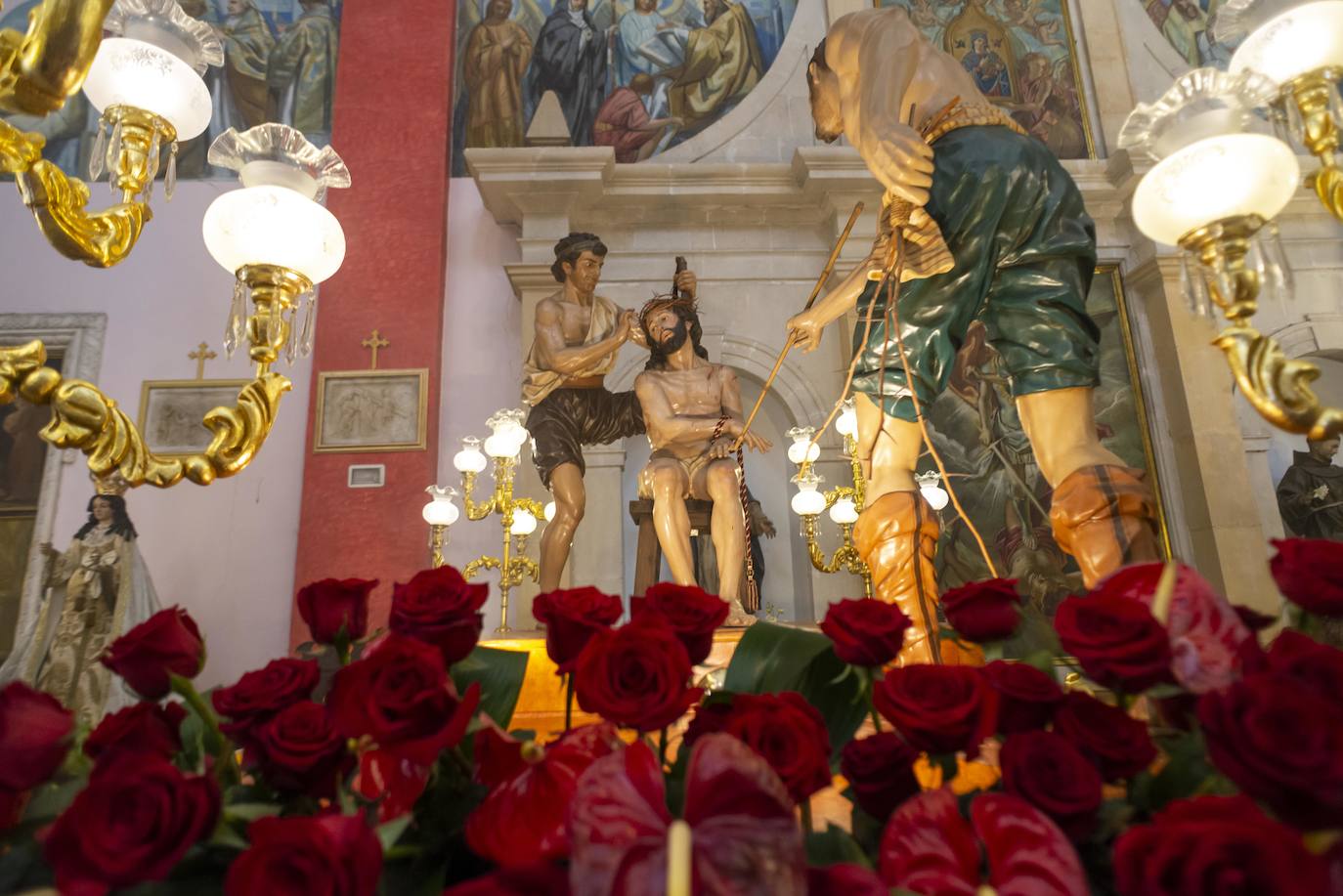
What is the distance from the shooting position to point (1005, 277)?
7.20 ft

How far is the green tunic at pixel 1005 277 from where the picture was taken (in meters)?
2.11

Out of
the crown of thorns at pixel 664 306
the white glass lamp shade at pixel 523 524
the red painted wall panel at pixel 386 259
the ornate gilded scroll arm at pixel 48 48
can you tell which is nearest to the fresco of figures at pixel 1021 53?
the red painted wall panel at pixel 386 259

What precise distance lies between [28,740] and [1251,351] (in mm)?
1918

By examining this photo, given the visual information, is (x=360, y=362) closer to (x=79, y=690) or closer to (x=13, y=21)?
(x=79, y=690)

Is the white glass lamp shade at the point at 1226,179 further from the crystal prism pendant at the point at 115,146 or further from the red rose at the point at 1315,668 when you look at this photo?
the crystal prism pendant at the point at 115,146

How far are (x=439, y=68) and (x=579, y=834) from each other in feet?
25.4

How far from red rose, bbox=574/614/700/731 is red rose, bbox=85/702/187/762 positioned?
38 cm

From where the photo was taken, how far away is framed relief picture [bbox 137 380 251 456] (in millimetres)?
6441

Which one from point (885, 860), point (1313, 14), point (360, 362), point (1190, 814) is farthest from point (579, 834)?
point (360, 362)

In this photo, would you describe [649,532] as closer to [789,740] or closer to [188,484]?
[789,740]

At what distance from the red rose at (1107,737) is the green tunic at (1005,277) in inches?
→ 58.1

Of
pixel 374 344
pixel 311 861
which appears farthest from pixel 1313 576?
pixel 374 344

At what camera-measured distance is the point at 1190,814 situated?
1.79 feet

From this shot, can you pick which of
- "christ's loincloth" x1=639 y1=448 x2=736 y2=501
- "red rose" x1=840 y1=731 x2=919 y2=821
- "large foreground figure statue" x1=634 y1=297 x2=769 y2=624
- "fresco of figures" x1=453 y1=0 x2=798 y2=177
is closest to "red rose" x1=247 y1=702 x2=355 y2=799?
"red rose" x1=840 y1=731 x2=919 y2=821
